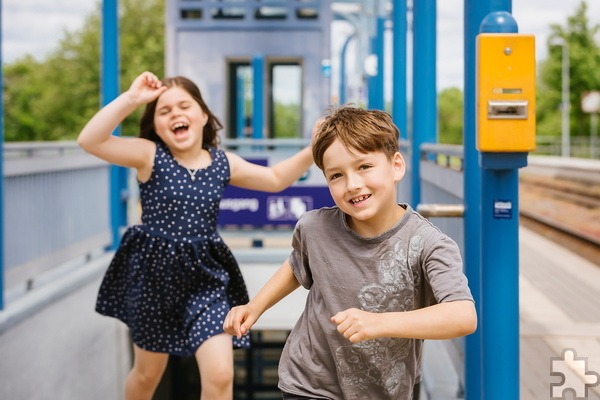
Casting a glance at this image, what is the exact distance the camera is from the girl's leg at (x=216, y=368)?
3.52 m

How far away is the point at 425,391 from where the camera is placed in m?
4.86

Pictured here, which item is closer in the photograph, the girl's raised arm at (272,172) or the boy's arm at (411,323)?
the boy's arm at (411,323)

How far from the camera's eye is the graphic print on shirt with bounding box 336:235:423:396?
2.27m

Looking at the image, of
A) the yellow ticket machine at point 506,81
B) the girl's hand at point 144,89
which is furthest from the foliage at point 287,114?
the yellow ticket machine at point 506,81

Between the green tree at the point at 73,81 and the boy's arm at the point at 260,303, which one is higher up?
the green tree at the point at 73,81

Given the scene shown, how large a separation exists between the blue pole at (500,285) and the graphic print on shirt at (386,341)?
24.3 inches

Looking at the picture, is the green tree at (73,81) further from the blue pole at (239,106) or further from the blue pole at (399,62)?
the blue pole at (399,62)

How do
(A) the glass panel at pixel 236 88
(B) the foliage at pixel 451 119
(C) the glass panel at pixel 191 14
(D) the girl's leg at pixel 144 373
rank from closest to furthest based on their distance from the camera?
(D) the girl's leg at pixel 144 373 → (C) the glass panel at pixel 191 14 → (A) the glass panel at pixel 236 88 → (B) the foliage at pixel 451 119

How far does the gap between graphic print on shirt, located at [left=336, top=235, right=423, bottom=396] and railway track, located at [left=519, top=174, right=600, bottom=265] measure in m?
11.2

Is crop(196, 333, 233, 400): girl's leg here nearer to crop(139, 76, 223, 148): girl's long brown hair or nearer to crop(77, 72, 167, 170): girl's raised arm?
crop(77, 72, 167, 170): girl's raised arm

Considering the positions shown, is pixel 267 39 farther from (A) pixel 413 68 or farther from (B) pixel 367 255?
(B) pixel 367 255

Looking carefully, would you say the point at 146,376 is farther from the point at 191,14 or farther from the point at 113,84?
the point at 191,14

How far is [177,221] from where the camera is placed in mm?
3586

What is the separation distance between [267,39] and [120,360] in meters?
7.68
